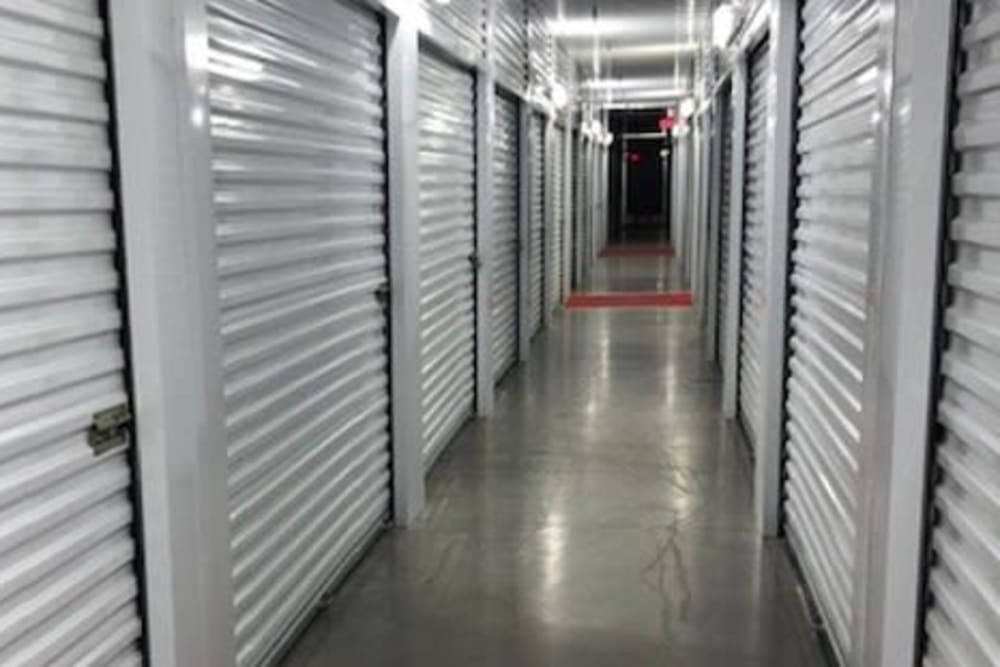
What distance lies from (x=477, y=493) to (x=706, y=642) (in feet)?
6.46

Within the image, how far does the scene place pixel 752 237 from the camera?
20.2 feet

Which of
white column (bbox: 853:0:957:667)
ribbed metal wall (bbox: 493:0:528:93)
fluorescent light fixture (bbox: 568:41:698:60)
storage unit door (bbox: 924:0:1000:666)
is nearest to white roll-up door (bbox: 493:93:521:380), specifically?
ribbed metal wall (bbox: 493:0:528:93)

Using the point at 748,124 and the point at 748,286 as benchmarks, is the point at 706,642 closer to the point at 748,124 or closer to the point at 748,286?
the point at 748,286

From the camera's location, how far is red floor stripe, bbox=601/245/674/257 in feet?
70.3

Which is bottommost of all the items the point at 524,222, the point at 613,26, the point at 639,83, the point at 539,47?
the point at 524,222

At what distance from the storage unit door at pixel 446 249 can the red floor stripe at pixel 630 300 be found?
638 cm

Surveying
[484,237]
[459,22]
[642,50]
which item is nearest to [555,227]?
[642,50]

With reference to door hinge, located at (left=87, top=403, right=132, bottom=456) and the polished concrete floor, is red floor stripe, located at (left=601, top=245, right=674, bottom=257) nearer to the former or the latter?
the polished concrete floor

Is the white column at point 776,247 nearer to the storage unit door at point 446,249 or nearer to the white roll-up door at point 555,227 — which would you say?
the storage unit door at point 446,249

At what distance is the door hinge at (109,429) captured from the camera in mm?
2309

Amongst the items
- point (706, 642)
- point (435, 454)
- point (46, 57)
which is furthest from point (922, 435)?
point (435, 454)

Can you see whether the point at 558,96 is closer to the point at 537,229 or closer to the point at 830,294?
the point at 537,229

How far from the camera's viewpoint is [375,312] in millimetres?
4523

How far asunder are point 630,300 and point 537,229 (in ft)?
11.3
